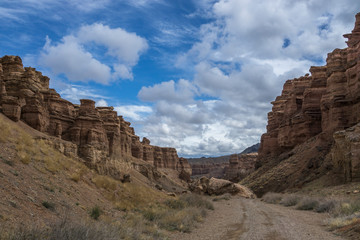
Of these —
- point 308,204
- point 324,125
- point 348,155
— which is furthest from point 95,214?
point 324,125

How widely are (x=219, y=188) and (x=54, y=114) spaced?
997 inches

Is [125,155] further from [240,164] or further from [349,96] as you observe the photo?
[240,164]

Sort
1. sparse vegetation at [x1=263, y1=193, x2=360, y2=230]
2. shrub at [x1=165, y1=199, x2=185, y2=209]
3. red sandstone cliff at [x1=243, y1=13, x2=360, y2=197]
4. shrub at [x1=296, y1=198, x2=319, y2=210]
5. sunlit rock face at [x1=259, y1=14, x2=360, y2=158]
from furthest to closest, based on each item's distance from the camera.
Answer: sunlit rock face at [x1=259, y1=14, x2=360, y2=158], red sandstone cliff at [x1=243, y1=13, x2=360, y2=197], shrub at [x1=296, y1=198, x2=319, y2=210], shrub at [x1=165, y1=199, x2=185, y2=209], sparse vegetation at [x1=263, y1=193, x2=360, y2=230]

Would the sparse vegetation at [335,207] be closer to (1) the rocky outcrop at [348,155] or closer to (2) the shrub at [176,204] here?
(1) the rocky outcrop at [348,155]

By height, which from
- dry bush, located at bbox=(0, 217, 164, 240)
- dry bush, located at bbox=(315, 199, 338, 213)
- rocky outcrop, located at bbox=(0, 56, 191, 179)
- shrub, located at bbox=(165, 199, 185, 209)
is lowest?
shrub, located at bbox=(165, 199, 185, 209)

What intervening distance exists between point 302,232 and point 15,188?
10893 mm

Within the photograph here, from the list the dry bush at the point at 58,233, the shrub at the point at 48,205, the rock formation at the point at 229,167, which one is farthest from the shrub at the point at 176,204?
the rock formation at the point at 229,167

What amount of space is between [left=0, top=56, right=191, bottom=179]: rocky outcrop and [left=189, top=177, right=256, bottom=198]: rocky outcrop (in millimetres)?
13910

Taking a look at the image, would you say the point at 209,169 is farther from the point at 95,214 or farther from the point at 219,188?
the point at 95,214

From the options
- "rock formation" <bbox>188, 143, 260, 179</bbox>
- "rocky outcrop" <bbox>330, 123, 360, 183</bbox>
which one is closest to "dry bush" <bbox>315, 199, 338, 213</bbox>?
"rocky outcrop" <bbox>330, 123, 360, 183</bbox>

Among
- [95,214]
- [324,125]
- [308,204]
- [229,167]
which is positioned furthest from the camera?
[229,167]

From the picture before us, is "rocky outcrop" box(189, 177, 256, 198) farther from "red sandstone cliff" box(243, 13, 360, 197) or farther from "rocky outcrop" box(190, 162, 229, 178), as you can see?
"rocky outcrop" box(190, 162, 229, 178)

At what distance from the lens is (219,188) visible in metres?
42.7

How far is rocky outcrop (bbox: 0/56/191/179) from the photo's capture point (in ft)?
99.7
